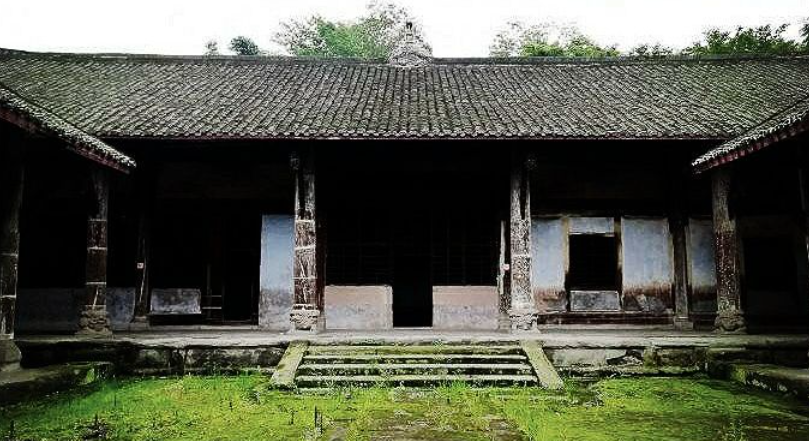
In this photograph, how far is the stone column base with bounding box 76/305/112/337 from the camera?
9.91m

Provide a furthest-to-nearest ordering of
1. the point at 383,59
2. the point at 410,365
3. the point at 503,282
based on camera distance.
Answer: the point at 383,59
the point at 503,282
the point at 410,365

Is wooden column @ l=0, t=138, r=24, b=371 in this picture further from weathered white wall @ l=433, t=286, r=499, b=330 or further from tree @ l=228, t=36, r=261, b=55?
tree @ l=228, t=36, r=261, b=55

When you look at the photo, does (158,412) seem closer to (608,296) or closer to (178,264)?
(178,264)

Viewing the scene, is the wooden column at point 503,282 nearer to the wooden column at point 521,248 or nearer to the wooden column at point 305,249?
the wooden column at point 521,248

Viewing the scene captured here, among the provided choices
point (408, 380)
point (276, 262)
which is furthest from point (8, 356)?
point (408, 380)

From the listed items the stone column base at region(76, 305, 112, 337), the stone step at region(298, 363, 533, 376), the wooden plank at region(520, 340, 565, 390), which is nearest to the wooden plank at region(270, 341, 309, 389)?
the stone step at region(298, 363, 533, 376)

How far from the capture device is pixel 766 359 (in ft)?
31.1

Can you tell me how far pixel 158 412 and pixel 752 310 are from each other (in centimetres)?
1043

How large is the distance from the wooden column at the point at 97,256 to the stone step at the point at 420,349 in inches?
135

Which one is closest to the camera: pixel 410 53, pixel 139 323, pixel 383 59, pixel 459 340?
pixel 459 340

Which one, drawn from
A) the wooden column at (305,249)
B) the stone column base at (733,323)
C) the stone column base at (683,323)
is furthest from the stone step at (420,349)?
the stone column base at (683,323)

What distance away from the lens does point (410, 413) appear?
6.83m

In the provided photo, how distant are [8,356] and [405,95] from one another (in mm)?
8305

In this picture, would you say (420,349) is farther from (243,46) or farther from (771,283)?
(243,46)
